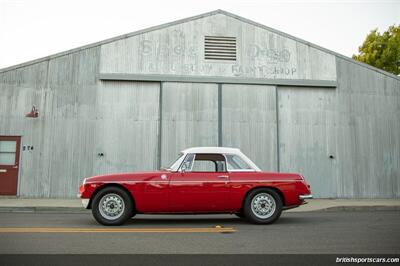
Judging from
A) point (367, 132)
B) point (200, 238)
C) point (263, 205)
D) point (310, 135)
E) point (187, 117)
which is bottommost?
point (200, 238)

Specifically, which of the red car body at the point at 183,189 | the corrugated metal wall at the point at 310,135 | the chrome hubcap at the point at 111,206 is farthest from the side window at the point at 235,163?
the corrugated metal wall at the point at 310,135

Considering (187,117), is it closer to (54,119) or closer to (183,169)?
(54,119)

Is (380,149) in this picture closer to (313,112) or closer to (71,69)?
(313,112)

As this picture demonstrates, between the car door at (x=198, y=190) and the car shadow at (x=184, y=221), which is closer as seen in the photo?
the car door at (x=198, y=190)

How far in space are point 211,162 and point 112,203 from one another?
2272 mm

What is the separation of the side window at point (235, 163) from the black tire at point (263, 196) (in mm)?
595

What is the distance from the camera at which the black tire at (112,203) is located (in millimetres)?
7012

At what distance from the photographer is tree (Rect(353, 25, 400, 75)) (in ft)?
85.7

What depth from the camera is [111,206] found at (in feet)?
23.2

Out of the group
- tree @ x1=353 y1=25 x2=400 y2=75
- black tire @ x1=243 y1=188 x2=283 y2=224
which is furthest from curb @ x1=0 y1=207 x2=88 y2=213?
tree @ x1=353 y1=25 x2=400 y2=75

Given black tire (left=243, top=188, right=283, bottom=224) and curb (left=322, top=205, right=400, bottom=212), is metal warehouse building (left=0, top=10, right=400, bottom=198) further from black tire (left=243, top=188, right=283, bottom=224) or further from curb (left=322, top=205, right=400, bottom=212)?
black tire (left=243, top=188, right=283, bottom=224)

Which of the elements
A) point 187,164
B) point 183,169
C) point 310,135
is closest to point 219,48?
point 310,135

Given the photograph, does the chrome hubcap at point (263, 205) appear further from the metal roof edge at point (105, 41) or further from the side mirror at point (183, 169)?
the metal roof edge at point (105, 41)

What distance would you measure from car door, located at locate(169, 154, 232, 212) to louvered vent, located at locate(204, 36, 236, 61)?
9.11m
